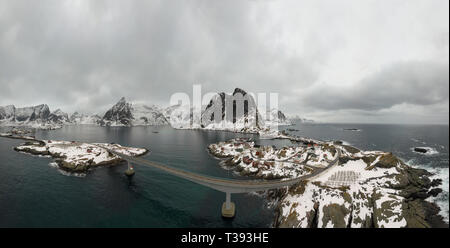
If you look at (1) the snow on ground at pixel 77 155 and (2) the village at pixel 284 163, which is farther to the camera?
(1) the snow on ground at pixel 77 155

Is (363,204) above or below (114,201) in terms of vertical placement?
above

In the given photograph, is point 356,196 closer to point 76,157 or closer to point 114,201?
point 114,201

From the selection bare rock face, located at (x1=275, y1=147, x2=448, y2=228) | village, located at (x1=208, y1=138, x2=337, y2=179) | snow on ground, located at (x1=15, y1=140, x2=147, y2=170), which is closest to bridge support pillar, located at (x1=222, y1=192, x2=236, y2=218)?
bare rock face, located at (x1=275, y1=147, x2=448, y2=228)

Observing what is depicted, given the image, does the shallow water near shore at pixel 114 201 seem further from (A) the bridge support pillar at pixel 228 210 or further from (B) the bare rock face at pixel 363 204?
(B) the bare rock face at pixel 363 204

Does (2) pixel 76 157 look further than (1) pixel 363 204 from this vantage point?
Yes

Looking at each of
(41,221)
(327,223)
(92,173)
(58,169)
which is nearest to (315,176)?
(327,223)

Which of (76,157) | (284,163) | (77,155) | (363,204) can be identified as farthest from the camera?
(77,155)

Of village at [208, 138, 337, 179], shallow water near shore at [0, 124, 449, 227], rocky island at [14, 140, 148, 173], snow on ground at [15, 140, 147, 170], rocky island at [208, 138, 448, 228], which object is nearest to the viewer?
rocky island at [208, 138, 448, 228]

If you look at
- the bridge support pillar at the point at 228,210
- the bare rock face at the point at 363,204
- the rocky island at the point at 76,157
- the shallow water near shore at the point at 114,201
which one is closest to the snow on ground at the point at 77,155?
the rocky island at the point at 76,157

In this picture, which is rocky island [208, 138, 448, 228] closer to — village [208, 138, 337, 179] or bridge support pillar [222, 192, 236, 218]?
village [208, 138, 337, 179]

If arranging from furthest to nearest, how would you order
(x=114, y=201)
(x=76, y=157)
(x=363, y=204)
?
(x=76, y=157) → (x=114, y=201) → (x=363, y=204)

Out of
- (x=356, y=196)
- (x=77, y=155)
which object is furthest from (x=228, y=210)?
(x=77, y=155)

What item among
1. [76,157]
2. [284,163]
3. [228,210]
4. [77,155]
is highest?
[77,155]
